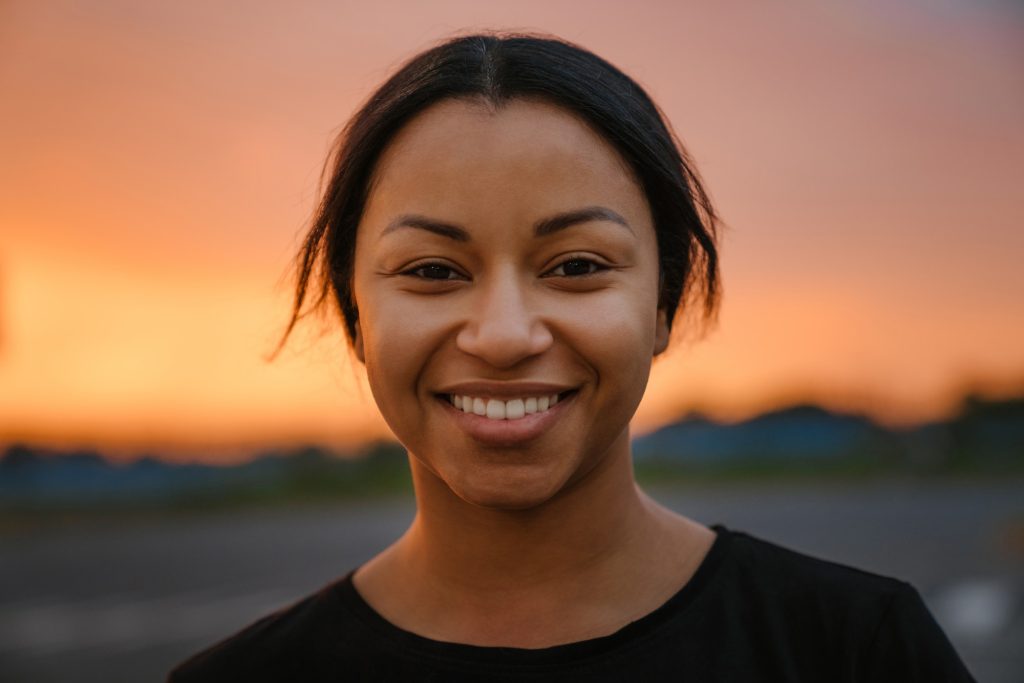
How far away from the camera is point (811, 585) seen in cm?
205

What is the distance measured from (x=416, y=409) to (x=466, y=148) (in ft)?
1.52

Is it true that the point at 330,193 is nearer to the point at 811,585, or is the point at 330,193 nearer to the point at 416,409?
the point at 416,409

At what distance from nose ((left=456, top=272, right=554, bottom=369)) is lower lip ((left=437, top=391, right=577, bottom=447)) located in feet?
0.33

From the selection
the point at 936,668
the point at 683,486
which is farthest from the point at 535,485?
the point at 683,486

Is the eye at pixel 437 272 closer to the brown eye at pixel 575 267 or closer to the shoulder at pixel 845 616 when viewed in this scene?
the brown eye at pixel 575 267

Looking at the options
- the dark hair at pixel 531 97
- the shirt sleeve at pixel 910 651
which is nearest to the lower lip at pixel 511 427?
the dark hair at pixel 531 97

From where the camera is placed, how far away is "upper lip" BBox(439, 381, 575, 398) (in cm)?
186

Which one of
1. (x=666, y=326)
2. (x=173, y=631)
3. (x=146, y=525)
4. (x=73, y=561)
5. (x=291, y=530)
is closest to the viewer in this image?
(x=666, y=326)

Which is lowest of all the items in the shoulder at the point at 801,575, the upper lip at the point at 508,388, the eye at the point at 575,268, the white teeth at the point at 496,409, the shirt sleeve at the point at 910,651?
the shirt sleeve at the point at 910,651

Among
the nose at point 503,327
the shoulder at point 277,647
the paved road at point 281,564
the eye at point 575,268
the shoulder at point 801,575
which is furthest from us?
the paved road at point 281,564

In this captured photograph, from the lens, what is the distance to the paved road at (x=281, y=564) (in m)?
11.2

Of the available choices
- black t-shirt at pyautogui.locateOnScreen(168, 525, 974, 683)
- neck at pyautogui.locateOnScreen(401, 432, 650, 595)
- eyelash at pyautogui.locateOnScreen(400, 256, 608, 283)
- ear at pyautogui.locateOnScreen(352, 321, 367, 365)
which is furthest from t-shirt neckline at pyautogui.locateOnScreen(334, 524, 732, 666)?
eyelash at pyautogui.locateOnScreen(400, 256, 608, 283)

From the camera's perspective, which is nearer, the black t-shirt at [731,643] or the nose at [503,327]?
the nose at [503,327]

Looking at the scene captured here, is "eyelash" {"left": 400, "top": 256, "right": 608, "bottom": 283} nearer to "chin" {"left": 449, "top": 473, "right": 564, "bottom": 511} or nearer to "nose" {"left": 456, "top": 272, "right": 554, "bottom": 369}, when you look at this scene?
"nose" {"left": 456, "top": 272, "right": 554, "bottom": 369}
